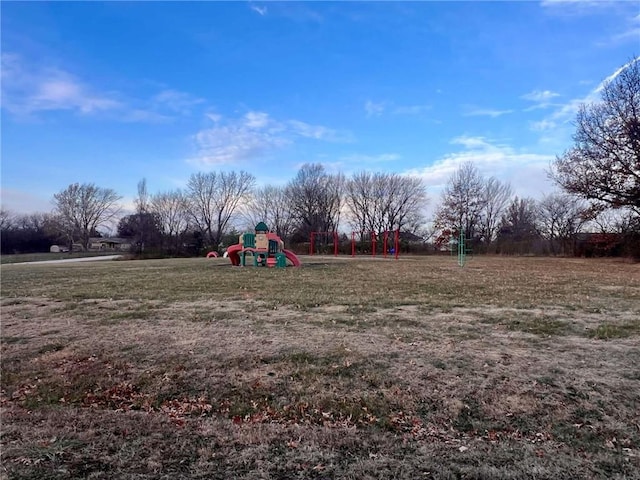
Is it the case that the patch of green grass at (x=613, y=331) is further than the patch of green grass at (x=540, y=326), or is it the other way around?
the patch of green grass at (x=540, y=326)

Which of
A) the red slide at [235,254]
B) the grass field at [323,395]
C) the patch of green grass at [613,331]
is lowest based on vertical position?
the grass field at [323,395]

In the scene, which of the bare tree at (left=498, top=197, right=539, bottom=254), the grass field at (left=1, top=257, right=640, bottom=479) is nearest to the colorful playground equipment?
the grass field at (left=1, top=257, right=640, bottom=479)

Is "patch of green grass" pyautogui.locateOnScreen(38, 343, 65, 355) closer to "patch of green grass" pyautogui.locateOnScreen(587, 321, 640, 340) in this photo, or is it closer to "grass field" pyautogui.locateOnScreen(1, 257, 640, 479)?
"grass field" pyautogui.locateOnScreen(1, 257, 640, 479)

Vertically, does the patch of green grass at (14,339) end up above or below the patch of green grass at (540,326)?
below

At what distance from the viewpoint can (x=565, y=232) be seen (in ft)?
132

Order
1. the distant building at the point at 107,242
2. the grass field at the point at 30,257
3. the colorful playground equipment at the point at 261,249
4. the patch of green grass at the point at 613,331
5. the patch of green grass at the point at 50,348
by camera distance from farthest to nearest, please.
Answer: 1. the distant building at the point at 107,242
2. the grass field at the point at 30,257
3. the colorful playground equipment at the point at 261,249
4. the patch of green grass at the point at 613,331
5. the patch of green grass at the point at 50,348

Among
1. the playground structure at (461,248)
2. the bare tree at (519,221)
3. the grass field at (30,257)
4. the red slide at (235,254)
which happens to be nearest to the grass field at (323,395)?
the red slide at (235,254)

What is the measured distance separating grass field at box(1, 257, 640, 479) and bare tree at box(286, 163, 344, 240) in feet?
149

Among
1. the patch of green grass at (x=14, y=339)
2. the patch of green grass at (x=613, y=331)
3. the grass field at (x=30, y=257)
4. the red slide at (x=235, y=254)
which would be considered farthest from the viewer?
the grass field at (x=30, y=257)

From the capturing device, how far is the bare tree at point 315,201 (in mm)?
51812

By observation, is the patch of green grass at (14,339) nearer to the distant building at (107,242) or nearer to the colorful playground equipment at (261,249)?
the colorful playground equipment at (261,249)

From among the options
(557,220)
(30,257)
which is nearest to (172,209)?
(30,257)

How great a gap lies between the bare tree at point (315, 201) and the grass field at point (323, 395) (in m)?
45.4

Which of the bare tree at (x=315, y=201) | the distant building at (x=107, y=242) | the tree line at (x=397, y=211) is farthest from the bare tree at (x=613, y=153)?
the distant building at (x=107, y=242)
